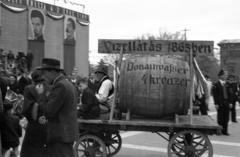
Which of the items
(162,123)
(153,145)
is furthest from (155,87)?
(153,145)

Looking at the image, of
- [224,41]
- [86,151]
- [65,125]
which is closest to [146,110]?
[86,151]

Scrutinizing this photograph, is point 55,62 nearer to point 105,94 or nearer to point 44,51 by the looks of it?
point 105,94

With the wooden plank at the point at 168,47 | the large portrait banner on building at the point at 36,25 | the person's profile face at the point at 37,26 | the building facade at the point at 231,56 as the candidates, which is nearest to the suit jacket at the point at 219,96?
the wooden plank at the point at 168,47

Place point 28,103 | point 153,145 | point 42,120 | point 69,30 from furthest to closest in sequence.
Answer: point 69,30
point 153,145
point 28,103
point 42,120

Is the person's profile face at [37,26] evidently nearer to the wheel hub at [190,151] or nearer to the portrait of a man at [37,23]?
the portrait of a man at [37,23]

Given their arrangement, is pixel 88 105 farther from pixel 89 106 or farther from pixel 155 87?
pixel 155 87

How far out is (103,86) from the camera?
259 inches

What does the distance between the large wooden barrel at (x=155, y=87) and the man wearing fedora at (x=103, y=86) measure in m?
0.47

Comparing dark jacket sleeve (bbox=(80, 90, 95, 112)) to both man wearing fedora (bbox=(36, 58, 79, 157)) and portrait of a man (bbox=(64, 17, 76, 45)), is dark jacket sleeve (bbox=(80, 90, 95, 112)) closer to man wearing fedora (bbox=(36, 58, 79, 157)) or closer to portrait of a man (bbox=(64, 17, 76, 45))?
man wearing fedora (bbox=(36, 58, 79, 157))

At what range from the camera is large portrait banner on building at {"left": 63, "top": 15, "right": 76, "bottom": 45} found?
37375 millimetres

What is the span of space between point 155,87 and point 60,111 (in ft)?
7.71

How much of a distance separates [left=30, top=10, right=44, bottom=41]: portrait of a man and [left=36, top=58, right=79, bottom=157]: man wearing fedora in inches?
1190

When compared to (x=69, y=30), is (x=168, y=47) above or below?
below

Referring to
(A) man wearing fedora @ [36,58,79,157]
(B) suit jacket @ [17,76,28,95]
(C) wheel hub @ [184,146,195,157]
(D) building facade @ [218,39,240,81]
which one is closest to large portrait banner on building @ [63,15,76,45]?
(D) building facade @ [218,39,240,81]
